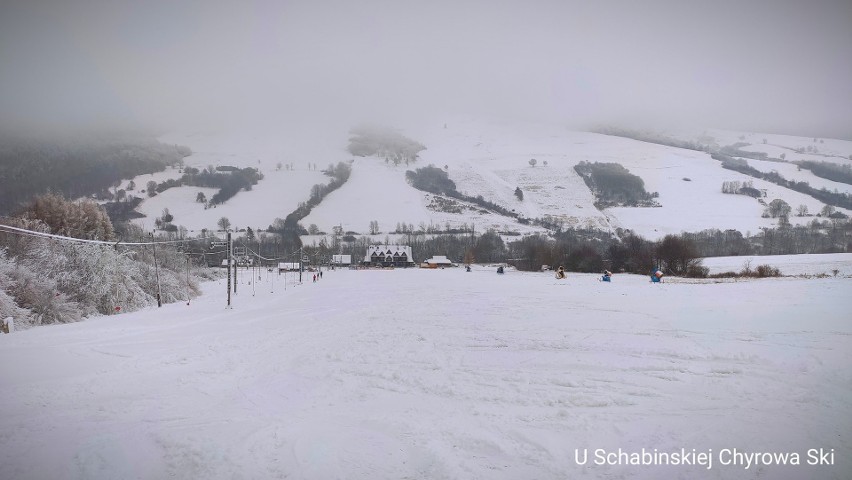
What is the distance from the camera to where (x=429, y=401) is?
7.77 m

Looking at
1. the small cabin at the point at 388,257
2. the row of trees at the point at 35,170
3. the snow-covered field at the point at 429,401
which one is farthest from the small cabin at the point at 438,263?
the snow-covered field at the point at 429,401

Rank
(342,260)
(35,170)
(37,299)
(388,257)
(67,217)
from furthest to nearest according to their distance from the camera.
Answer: (388,257)
(342,260)
(35,170)
(67,217)
(37,299)

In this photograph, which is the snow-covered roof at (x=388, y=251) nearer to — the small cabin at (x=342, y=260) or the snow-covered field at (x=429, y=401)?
the small cabin at (x=342, y=260)

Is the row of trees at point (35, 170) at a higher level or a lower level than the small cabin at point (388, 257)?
higher

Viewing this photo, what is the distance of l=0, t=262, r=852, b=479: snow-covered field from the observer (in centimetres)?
544

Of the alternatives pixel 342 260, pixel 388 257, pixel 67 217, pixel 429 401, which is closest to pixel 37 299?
pixel 429 401

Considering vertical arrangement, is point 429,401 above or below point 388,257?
above

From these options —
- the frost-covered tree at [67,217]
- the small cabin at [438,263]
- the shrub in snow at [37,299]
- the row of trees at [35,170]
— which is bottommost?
the small cabin at [438,263]

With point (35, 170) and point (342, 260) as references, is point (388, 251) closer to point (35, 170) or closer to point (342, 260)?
point (342, 260)

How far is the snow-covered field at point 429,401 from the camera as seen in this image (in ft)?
17.8

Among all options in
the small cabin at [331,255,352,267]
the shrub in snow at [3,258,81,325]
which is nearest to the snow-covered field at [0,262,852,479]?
the shrub in snow at [3,258,81,325]

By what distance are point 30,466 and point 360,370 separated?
6024mm

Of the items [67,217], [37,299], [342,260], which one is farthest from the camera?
[342,260]

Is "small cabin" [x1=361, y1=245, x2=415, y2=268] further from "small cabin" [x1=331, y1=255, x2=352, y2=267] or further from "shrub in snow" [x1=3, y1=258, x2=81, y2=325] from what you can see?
"shrub in snow" [x1=3, y1=258, x2=81, y2=325]
